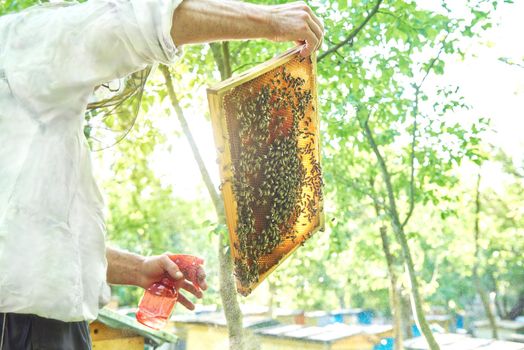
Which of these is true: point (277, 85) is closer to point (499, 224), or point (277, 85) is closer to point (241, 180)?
point (241, 180)

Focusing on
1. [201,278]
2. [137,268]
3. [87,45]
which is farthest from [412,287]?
[87,45]

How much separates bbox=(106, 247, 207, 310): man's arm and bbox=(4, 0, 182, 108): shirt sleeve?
573 mm

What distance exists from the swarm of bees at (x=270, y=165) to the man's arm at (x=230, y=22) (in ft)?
1.01

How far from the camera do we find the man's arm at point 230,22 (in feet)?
3.37

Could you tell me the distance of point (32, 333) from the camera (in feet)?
3.35

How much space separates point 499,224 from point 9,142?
43.5 feet

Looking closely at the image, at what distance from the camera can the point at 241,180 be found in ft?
4.98

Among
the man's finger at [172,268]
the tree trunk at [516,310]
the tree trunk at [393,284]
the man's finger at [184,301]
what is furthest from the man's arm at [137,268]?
the tree trunk at [516,310]

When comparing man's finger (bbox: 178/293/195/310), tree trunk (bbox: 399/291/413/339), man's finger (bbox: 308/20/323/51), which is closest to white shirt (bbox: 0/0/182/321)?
man's finger (bbox: 308/20/323/51)

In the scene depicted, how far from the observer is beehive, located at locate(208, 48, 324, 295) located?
4.79 ft

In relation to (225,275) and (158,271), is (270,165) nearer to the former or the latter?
(158,271)

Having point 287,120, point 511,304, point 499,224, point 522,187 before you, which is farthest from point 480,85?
point 511,304

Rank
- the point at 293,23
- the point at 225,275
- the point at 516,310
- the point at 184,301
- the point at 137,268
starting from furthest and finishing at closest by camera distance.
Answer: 1. the point at 516,310
2. the point at 225,275
3. the point at 184,301
4. the point at 137,268
5. the point at 293,23

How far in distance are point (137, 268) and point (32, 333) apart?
1.53 feet
